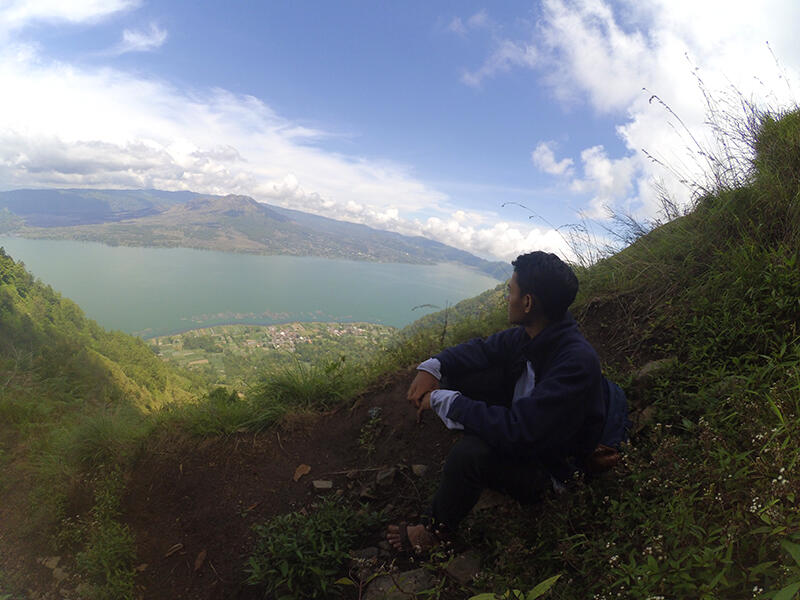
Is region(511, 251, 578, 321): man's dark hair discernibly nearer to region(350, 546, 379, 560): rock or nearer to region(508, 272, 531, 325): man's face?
region(508, 272, 531, 325): man's face

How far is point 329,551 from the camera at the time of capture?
84.9 inches

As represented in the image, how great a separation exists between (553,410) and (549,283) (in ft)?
2.26

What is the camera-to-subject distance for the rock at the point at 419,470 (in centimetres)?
292

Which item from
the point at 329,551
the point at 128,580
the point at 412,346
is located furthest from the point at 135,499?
the point at 412,346

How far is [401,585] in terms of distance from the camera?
1.96 meters

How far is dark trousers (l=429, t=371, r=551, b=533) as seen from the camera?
1.92 meters

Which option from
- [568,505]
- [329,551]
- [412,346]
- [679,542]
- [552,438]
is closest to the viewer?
[679,542]

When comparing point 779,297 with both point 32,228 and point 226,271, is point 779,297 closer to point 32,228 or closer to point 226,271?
point 226,271

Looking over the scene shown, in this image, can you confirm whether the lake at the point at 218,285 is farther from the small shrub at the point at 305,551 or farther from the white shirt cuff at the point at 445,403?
the white shirt cuff at the point at 445,403

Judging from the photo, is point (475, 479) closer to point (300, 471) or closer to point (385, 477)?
point (385, 477)

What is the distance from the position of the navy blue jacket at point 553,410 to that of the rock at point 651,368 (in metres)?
1.09

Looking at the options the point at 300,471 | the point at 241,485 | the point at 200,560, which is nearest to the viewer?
the point at 200,560

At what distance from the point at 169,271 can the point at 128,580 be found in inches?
5944

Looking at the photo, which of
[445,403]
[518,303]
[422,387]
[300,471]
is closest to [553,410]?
[445,403]
